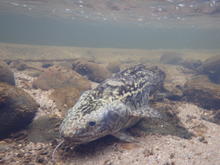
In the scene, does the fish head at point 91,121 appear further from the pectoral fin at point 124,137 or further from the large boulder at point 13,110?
the large boulder at point 13,110

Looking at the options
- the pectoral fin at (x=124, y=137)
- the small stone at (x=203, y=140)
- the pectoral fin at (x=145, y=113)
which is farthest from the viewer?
the small stone at (x=203, y=140)

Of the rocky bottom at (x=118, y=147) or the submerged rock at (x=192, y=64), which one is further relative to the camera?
the submerged rock at (x=192, y=64)

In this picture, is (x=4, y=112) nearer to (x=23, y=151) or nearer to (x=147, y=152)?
(x=23, y=151)

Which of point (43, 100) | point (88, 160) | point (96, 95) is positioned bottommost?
point (88, 160)

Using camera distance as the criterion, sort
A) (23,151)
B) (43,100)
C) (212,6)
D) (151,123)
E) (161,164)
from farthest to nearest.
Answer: (212,6)
(43,100)
(151,123)
(23,151)
(161,164)

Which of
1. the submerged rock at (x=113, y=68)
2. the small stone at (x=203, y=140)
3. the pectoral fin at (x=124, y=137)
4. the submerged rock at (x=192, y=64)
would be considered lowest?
the small stone at (x=203, y=140)

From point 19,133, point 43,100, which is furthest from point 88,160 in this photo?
point 43,100

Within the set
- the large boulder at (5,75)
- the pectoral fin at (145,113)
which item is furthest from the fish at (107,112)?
the large boulder at (5,75)
